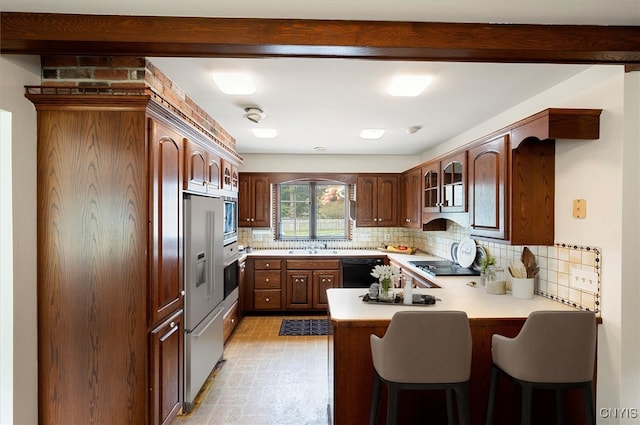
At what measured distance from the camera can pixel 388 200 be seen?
16.5ft

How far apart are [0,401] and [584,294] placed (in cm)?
327

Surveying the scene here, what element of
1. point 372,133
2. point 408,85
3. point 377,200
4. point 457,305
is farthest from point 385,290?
point 377,200

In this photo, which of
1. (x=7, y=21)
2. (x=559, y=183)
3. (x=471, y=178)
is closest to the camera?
(x=7, y=21)

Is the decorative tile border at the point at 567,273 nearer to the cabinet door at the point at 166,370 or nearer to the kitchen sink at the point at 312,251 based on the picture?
the cabinet door at the point at 166,370

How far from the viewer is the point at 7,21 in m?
1.39

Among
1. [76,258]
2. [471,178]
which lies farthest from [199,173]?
[471,178]

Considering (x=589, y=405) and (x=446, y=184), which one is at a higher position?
(x=446, y=184)

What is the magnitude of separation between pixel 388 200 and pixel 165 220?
367 cm

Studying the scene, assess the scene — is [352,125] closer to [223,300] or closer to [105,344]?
[223,300]

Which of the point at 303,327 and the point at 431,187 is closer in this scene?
the point at 431,187

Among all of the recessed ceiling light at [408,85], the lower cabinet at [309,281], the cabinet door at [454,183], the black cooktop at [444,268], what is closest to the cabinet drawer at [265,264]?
the lower cabinet at [309,281]

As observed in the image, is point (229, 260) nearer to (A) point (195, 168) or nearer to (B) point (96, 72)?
(A) point (195, 168)

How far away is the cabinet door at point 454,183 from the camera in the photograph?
293cm

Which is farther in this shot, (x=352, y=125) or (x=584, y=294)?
(x=352, y=125)
